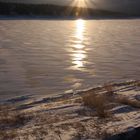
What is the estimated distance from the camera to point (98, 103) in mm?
7570

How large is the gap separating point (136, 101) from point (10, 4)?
28451 millimetres

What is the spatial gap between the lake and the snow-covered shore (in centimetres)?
212

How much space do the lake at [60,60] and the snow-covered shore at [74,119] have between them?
212 centimetres

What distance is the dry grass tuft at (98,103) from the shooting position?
708 centimetres

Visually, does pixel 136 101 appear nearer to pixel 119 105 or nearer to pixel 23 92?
pixel 119 105

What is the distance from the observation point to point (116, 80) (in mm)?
12117

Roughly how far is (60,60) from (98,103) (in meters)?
7.57

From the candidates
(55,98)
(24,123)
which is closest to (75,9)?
(55,98)

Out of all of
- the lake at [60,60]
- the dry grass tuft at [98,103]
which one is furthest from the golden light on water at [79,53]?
the dry grass tuft at [98,103]

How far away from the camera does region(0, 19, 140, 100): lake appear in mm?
11312

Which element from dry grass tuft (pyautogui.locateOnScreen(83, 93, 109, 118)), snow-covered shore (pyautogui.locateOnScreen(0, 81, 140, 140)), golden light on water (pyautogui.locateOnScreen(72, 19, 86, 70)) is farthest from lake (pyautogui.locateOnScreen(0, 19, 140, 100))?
dry grass tuft (pyautogui.locateOnScreen(83, 93, 109, 118))

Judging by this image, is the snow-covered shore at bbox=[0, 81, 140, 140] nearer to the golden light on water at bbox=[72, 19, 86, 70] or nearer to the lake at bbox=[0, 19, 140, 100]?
the lake at bbox=[0, 19, 140, 100]

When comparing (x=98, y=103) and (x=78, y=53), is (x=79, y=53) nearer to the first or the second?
(x=78, y=53)

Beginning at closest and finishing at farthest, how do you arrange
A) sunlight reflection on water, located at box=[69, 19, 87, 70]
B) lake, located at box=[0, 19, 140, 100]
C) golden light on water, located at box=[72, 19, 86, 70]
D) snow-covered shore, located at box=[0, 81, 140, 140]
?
snow-covered shore, located at box=[0, 81, 140, 140] → lake, located at box=[0, 19, 140, 100] → sunlight reflection on water, located at box=[69, 19, 87, 70] → golden light on water, located at box=[72, 19, 86, 70]
